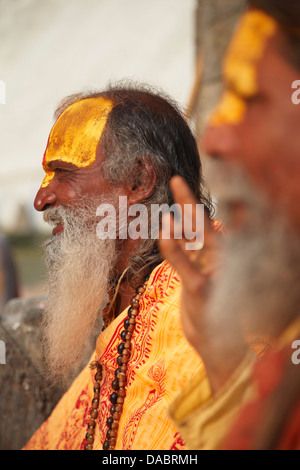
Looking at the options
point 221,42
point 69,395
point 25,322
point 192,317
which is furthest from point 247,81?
point 221,42

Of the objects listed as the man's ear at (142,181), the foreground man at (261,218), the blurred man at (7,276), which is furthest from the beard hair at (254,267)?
the blurred man at (7,276)

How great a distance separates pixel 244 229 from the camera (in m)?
0.70

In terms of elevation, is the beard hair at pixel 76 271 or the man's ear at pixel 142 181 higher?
the man's ear at pixel 142 181

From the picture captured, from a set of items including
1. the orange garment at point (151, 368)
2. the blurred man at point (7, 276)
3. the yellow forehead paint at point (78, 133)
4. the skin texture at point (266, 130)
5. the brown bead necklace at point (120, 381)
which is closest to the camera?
the skin texture at point (266, 130)

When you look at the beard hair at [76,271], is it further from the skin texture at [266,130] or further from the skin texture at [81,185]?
the skin texture at [266,130]

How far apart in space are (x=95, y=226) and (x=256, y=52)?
3.31 feet

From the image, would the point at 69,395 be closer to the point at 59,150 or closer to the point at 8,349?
the point at 8,349

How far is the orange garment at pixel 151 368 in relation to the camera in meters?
1.27

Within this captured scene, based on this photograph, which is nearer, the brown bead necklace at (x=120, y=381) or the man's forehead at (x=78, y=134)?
the brown bead necklace at (x=120, y=381)

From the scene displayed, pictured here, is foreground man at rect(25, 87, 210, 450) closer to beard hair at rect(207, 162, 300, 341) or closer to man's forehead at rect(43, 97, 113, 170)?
man's forehead at rect(43, 97, 113, 170)

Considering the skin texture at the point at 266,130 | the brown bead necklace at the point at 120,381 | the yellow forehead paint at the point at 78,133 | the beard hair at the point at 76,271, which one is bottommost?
the brown bead necklace at the point at 120,381

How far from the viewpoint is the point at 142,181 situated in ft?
5.38

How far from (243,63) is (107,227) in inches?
38.8

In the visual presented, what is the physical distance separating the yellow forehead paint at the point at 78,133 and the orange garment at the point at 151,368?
1.39 ft
